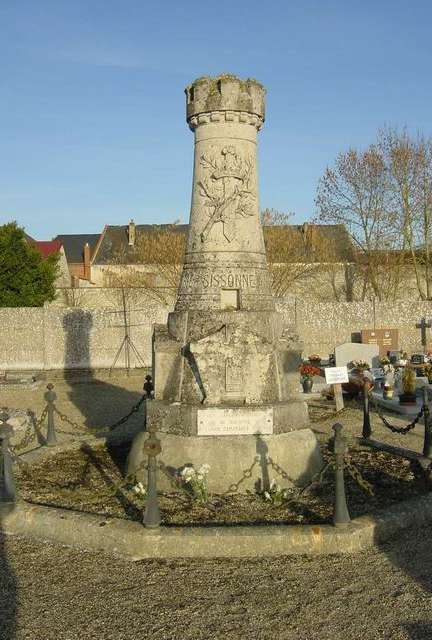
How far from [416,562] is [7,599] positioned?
10.9ft

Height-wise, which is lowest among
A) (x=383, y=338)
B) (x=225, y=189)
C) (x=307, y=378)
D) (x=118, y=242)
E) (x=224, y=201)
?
(x=307, y=378)

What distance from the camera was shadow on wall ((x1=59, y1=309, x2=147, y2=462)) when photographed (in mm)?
12986

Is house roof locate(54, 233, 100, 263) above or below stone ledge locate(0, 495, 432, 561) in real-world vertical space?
above

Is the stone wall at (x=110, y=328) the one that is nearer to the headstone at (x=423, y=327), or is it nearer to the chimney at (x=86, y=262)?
the headstone at (x=423, y=327)

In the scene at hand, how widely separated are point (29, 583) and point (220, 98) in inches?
220

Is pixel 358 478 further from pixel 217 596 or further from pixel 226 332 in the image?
pixel 226 332

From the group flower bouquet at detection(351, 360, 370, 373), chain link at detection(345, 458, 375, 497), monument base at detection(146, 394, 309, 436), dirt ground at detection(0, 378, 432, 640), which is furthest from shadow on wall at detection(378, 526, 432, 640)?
flower bouquet at detection(351, 360, 370, 373)

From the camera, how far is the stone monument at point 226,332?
6938mm

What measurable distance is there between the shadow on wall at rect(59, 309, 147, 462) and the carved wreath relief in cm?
330

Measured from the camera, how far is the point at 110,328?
78.8ft

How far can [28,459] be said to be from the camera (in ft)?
26.7

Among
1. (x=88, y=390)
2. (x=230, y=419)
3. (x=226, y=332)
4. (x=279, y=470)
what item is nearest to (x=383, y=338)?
(x=88, y=390)

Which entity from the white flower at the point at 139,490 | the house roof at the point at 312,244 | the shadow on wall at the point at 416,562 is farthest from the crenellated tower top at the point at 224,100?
the house roof at the point at 312,244

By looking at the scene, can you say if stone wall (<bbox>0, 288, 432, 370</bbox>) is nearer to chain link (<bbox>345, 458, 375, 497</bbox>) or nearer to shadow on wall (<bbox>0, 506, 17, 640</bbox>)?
chain link (<bbox>345, 458, 375, 497</bbox>)
